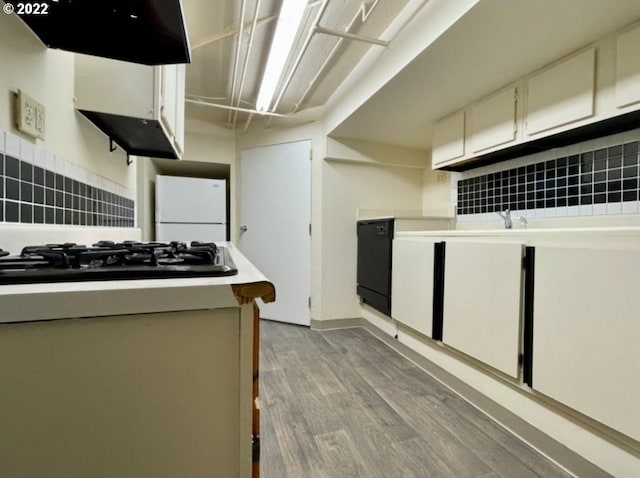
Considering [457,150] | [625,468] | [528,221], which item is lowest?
[625,468]

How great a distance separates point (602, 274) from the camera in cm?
105

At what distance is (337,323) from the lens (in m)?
2.91

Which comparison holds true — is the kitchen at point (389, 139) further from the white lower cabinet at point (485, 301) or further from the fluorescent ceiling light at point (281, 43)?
the fluorescent ceiling light at point (281, 43)

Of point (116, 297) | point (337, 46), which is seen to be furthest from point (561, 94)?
point (116, 297)

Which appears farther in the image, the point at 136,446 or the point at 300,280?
the point at 300,280

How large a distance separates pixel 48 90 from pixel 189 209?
7.17ft

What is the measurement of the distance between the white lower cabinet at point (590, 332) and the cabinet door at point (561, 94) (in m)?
0.78

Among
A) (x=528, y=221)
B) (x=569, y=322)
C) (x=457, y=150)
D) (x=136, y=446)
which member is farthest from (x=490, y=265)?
(x=136, y=446)

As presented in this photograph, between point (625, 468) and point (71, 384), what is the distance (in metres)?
1.58

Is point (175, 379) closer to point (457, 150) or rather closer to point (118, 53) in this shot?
point (118, 53)

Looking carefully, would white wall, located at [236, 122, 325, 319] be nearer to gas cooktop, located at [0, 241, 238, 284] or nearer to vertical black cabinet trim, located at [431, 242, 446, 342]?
vertical black cabinet trim, located at [431, 242, 446, 342]

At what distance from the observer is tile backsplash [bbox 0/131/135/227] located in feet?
2.75

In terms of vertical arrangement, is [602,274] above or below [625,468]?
above

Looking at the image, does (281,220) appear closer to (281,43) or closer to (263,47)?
(263,47)
